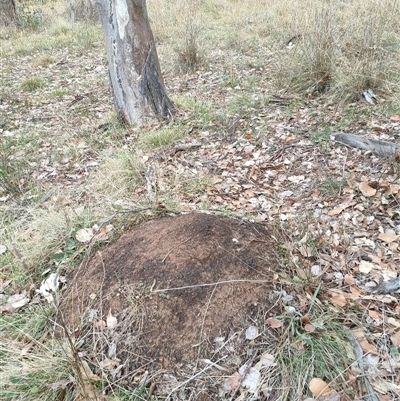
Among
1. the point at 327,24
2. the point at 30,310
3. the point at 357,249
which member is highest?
the point at 327,24

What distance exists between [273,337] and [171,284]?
1.76 ft

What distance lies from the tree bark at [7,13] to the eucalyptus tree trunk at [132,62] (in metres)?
6.88

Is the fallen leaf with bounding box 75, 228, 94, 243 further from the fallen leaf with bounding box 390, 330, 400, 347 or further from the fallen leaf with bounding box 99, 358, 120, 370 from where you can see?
the fallen leaf with bounding box 390, 330, 400, 347

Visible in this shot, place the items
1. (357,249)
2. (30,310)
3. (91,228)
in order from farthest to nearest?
(91,228) < (357,249) < (30,310)

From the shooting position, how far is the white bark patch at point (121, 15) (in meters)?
3.54

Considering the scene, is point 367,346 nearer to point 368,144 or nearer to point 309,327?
point 309,327

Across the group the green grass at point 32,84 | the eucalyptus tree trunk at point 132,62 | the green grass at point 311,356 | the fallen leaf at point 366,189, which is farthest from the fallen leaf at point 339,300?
the green grass at point 32,84

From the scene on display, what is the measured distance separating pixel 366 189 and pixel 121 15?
8.96 ft

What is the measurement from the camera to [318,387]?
1484mm

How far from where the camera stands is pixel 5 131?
4.21 m

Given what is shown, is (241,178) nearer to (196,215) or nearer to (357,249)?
(196,215)

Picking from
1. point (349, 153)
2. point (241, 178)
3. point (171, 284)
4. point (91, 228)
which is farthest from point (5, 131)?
point (349, 153)

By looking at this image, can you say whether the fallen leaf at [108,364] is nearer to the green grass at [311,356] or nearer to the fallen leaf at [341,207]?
the green grass at [311,356]

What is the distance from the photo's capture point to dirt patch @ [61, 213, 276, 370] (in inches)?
67.4
